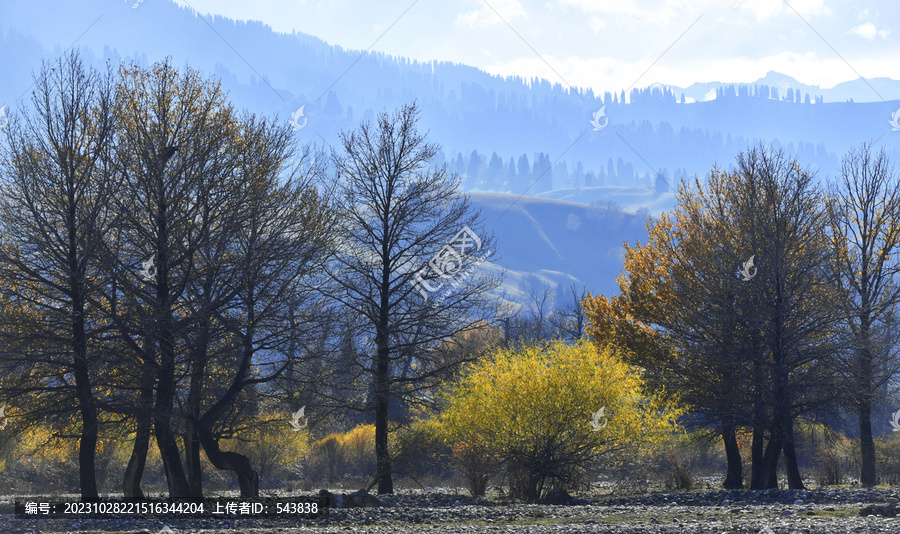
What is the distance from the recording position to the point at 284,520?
13438 mm

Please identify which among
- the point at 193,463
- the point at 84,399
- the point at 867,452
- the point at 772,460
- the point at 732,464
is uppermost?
the point at 84,399

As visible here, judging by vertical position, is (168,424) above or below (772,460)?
above

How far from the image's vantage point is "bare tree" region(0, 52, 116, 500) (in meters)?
16.3

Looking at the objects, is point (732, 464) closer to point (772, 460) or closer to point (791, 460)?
point (772, 460)

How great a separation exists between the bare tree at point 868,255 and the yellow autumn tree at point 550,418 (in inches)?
385

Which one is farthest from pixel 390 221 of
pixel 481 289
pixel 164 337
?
pixel 164 337

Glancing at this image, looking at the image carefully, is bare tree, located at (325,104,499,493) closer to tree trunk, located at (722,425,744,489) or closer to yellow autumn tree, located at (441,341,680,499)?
yellow autumn tree, located at (441,341,680,499)

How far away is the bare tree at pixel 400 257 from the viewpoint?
22.9 m

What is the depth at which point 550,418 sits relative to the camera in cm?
1895

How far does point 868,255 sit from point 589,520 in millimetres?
20943

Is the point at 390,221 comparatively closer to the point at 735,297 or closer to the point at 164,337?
the point at 164,337

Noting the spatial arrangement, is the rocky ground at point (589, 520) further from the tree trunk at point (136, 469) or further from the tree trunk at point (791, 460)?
the tree trunk at point (791, 460)

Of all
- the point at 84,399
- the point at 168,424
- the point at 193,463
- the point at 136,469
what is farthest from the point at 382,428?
the point at 84,399

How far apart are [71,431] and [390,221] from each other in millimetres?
11436
